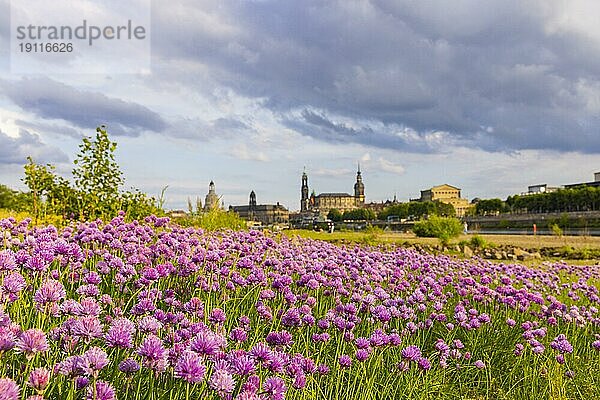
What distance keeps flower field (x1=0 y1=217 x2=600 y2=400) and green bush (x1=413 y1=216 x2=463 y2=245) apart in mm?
15378

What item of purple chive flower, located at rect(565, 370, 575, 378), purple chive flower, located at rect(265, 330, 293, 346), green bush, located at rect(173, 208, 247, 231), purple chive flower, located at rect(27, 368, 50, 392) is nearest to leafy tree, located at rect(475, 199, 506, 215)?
green bush, located at rect(173, 208, 247, 231)

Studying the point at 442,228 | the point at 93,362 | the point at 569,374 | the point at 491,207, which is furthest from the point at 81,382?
the point at 491,207

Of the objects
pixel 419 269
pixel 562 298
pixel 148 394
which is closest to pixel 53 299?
pixel 148 394

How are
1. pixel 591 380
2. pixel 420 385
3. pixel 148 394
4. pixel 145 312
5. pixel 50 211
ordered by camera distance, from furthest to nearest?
pixel 50 211
pixel 591 380
pixel 420 385
pixel 145 312
pixel 148 394

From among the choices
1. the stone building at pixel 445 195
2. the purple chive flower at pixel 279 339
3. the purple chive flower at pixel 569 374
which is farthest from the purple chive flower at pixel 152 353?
the stone building at pixel 445 195

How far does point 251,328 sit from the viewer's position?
381 centimetres

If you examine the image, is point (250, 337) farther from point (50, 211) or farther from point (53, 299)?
point (50, 211)

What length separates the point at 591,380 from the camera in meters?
4.31

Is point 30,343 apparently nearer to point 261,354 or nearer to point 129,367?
point 129,367

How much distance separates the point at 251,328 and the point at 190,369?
2040 millimetres

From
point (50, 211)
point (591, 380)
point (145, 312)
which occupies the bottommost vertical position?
point (591, 380)

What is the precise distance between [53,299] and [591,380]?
13.6 ft

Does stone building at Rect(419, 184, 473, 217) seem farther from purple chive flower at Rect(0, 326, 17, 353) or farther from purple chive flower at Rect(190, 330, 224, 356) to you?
purple chive flower at Rect(0, 326, 17, 353)

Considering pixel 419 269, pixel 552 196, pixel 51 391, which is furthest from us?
pixel 552 196
